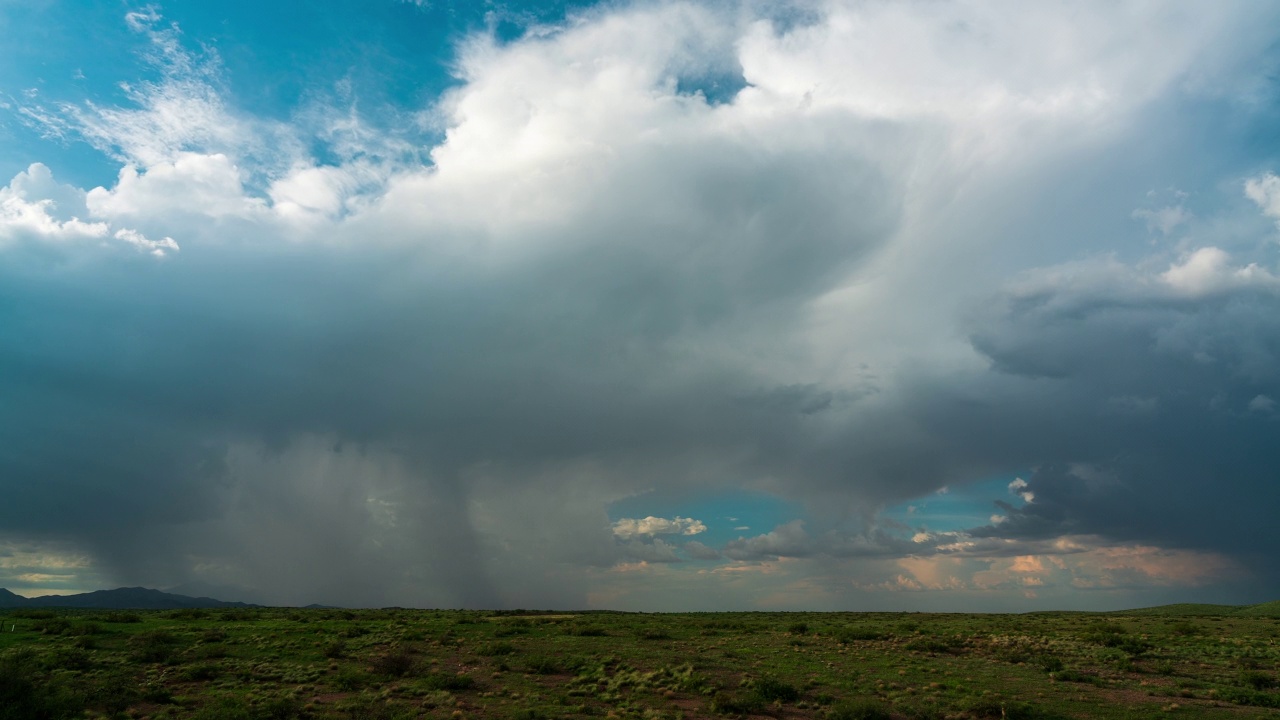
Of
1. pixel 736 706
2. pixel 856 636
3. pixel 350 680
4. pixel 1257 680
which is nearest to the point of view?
pixel 736 706

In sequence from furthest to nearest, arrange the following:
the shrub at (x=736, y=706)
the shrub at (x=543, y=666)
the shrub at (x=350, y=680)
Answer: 1. the shrub at (x=543, y=666)
2. the shrub at (x=350, y=680)
3. the shrub at (x=736, y=706)

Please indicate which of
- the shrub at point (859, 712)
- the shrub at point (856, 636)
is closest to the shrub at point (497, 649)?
the shrub at point (859, 712)

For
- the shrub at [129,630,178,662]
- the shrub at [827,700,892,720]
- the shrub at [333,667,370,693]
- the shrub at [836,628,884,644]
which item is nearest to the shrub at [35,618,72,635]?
the shrub at [129,630,178,662]

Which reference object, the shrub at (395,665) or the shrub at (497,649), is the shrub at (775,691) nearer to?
the shrub at (497,649)

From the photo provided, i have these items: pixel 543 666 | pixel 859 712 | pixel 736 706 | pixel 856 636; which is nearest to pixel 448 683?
pixel 543 666

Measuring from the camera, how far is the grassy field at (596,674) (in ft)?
142

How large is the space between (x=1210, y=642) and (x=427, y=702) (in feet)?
307

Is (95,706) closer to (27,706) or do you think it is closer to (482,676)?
(27,706)

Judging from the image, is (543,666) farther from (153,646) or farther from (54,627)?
(54,627)

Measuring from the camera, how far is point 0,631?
65.9 m

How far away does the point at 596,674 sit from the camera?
183 ft

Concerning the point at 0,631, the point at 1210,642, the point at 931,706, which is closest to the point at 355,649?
the point at 0,631

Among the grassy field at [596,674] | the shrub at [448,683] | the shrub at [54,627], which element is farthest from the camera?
the shrub at [54,627]

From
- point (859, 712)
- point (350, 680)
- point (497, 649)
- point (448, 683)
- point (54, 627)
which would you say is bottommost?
point (859, 712)
